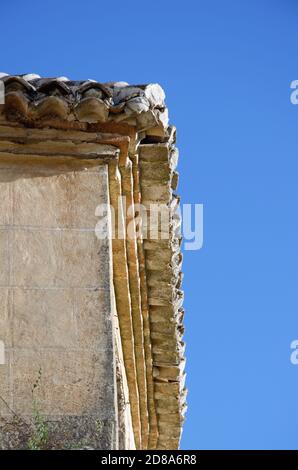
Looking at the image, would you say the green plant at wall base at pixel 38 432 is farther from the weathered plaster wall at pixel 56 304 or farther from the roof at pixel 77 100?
the roof at pixel 77 100

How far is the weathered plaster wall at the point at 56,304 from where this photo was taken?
456 cm

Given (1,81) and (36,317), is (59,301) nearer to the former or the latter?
(36,317)

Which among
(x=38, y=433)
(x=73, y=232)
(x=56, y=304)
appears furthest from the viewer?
(x=73, y=232)

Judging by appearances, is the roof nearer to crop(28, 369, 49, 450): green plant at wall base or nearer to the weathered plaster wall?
the weathered plaster wall

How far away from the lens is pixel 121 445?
623cm

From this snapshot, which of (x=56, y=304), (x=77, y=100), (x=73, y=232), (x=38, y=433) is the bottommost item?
(x=38, y=433)

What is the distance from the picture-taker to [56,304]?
482 centimetres

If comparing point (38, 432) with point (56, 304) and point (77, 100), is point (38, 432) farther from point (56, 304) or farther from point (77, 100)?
point (77, 100)

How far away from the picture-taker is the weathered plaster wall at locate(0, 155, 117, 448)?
15.0ft

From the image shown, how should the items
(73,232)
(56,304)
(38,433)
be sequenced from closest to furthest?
(38,433)
(56,304)
(73,232)

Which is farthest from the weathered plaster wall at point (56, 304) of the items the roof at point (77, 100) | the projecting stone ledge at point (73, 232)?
the roof at point (77, 100)

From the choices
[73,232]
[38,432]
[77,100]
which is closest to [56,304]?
[73,232]
